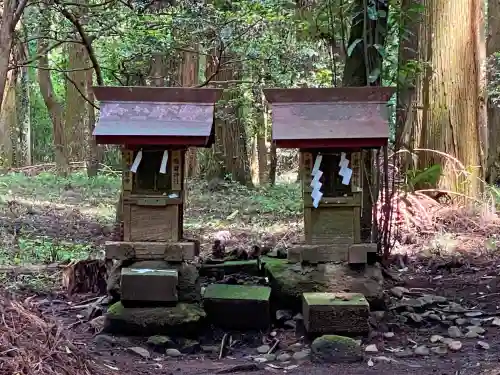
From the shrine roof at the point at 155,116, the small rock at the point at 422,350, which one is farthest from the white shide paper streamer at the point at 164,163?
the small rock at the point at 422,350

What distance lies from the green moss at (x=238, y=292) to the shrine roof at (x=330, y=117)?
3.98 ft

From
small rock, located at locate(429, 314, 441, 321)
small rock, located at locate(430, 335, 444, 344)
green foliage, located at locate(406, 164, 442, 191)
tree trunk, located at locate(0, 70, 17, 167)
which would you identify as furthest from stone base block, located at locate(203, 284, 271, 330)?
tree trunk, located at locate(0, 70, 17, 167)

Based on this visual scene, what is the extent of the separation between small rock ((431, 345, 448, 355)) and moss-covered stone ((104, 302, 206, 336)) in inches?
70.3

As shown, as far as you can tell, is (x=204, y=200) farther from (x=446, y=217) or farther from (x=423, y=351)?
(x=423, y=351)

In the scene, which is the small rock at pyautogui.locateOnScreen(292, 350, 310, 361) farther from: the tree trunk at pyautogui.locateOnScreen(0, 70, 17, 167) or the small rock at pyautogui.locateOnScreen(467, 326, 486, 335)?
the tree trunk at pyautogui.locateOnScreen(0, 70, 17, 167)

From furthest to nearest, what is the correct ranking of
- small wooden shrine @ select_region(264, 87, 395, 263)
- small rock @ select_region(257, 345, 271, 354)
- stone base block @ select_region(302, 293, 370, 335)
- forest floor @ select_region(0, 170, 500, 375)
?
small wooden shrine @ select_region(264, 87, 395, 263) → small rock @ select_region(257, 345, 271, 354) → stone base block @ select_region(302, 293, 370, 335) → forest floor @ select_region(0, 170, 500, 375)

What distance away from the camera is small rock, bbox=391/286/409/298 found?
5.94 m

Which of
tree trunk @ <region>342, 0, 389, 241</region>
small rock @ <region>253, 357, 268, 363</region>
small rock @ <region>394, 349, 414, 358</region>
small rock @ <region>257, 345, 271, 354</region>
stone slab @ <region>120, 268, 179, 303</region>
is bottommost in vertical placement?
small rock @ <region>253, 357, 268, 363</region>

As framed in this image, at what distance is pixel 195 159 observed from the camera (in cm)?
1641

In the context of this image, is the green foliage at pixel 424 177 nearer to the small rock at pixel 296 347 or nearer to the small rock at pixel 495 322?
the small rock at pixel 495 322

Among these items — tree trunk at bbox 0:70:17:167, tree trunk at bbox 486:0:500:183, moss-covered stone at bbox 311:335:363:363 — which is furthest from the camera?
tree trunk at bbox 0:70:17:167

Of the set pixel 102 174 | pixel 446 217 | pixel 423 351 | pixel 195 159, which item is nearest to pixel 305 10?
pixel 446 217

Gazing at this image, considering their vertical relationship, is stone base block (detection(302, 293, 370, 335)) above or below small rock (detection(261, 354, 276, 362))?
above

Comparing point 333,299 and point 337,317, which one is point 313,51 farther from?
point 337,317
